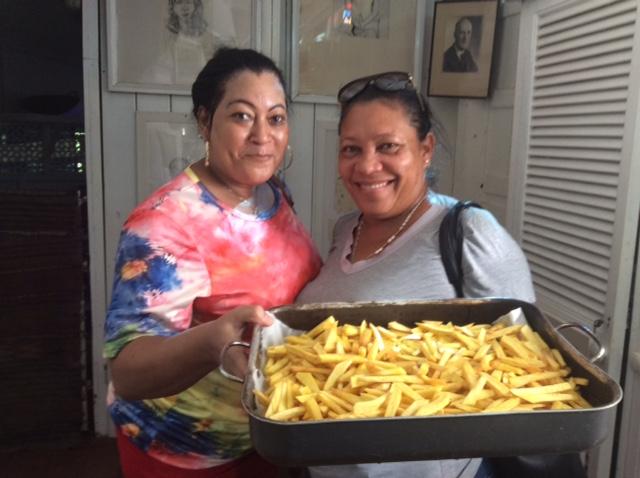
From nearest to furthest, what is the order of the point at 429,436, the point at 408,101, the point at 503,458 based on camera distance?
the point at 429,436 < the point at 503,458 < the point at 408,101

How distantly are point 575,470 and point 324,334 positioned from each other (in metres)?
0.48

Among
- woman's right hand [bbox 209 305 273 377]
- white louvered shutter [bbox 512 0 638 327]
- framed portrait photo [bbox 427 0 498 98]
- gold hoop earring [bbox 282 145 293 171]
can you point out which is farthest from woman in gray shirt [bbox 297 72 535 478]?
gold hoop earring [bbox 282 145 293 171]

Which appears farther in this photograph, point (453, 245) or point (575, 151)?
point (575, 151)

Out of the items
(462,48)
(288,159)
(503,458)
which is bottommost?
(503,458)

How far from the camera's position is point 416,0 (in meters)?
2.41

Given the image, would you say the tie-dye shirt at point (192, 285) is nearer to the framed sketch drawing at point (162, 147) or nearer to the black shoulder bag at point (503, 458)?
the black shoulder bag at point (503, 458)

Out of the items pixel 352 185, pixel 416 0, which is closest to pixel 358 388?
pixel 352 185

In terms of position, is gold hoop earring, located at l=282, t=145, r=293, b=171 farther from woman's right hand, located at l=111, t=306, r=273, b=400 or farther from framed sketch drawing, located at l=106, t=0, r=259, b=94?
woman's right hand, located at l=111, t=306, r=273, b=400

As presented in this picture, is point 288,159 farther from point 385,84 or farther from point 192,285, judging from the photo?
point 192,285

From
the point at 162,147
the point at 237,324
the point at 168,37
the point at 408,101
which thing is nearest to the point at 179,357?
the point at 237,324

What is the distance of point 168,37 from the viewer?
232cm

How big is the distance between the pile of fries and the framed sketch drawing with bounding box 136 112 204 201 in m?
1.58

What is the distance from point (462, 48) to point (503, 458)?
1628 mm

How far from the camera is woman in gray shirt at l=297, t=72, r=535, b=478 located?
3.61 feet
